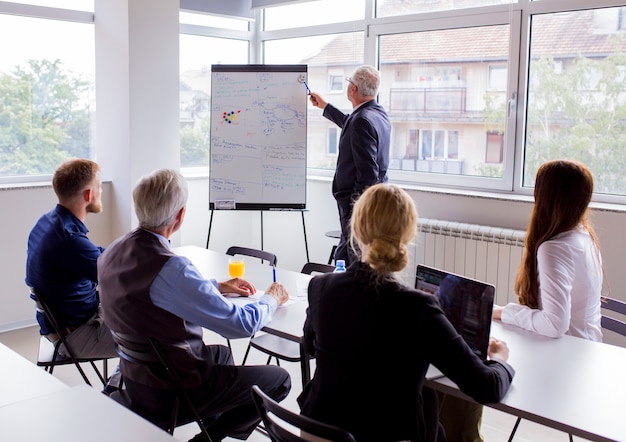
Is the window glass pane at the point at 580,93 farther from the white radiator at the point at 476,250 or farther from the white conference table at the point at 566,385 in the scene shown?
the white conference table at the point at 566,385

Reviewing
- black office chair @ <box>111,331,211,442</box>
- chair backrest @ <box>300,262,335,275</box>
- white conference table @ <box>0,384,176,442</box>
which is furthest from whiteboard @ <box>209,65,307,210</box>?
white conference table @ <box>0,384,176,442</box>

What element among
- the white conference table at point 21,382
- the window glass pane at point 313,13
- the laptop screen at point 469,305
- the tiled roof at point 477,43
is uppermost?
the window glass pane at point 313,13

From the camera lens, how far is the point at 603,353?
2.32 metres

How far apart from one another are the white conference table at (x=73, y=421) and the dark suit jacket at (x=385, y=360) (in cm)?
51

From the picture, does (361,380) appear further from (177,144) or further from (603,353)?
(177,144)

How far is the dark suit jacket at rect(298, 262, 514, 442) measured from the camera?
6.00ft

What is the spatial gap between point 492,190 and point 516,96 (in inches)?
26.5

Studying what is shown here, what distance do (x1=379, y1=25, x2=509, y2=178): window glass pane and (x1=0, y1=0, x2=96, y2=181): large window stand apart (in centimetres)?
238

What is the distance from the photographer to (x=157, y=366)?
2.41 meters

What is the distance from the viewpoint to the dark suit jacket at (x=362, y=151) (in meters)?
4.49

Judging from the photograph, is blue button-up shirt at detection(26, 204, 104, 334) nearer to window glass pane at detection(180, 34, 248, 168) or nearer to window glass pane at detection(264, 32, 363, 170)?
window glass pane at detection(180, 34, 248, 168)

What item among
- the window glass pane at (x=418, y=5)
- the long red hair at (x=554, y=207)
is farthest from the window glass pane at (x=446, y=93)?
the long red hair at (x=554, y=207)

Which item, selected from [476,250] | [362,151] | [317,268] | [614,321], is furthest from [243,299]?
[476,250]

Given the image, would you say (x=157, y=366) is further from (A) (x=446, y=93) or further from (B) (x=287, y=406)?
→ (A) (x=446, y=93)
